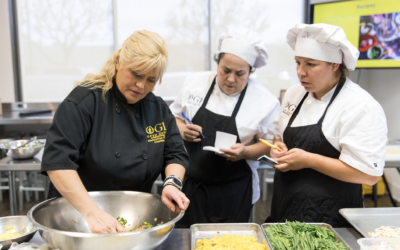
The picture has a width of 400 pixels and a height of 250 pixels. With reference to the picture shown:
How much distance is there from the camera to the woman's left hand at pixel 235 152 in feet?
6.07

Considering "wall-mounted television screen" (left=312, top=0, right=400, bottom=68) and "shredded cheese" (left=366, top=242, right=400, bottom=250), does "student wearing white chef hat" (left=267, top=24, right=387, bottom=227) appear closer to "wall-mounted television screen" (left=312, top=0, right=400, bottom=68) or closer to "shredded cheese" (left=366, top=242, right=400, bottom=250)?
"shredded cheese" (left=366, top=242, right=400, bottom=250)

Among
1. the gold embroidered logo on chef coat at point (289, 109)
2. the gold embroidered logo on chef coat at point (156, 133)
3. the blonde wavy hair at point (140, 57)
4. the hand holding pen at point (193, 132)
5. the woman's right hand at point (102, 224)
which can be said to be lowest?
the woman's right hand at point (102, 224)

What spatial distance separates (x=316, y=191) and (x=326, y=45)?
0.71m

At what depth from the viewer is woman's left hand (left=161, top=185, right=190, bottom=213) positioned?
47.8 inches

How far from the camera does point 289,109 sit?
177cm

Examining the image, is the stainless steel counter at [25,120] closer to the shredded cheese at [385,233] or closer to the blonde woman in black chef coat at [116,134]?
the blonde woman in black chef coat at [116,134]

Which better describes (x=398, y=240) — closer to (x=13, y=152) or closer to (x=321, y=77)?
(x=321, y=77)

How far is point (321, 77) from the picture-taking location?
1.56 metres

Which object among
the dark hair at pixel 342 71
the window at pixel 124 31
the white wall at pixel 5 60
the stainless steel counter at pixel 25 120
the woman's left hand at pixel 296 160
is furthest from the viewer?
the window at pixel 124 31

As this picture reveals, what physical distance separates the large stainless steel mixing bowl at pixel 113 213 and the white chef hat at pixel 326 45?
3.27 ft

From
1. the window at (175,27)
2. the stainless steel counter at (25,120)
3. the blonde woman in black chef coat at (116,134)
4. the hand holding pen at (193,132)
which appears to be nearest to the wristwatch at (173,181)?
the blonde woman in black chef coat at (116,134)

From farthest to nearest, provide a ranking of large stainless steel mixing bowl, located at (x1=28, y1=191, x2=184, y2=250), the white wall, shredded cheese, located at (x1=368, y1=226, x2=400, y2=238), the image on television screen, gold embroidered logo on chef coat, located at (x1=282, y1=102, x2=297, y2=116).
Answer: the white wall
the image on television screen
gold embroidered logo on chef coat, located at (x1=282, y1=102, x2=297, y2=116)
shredded cheese, located at (x1=368, y1=226, x2=400, y2=238)
large stainless steel mixing bowl, located at (x1=28, y1=191, x2=184, y2=250)

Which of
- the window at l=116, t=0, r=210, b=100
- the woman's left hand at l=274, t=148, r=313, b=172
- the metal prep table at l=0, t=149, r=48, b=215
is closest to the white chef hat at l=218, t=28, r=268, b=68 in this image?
the woman's left hand at l=274, t=148, r=313, b=172

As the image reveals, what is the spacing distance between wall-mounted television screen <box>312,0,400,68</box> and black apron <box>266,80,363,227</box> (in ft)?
7.73
